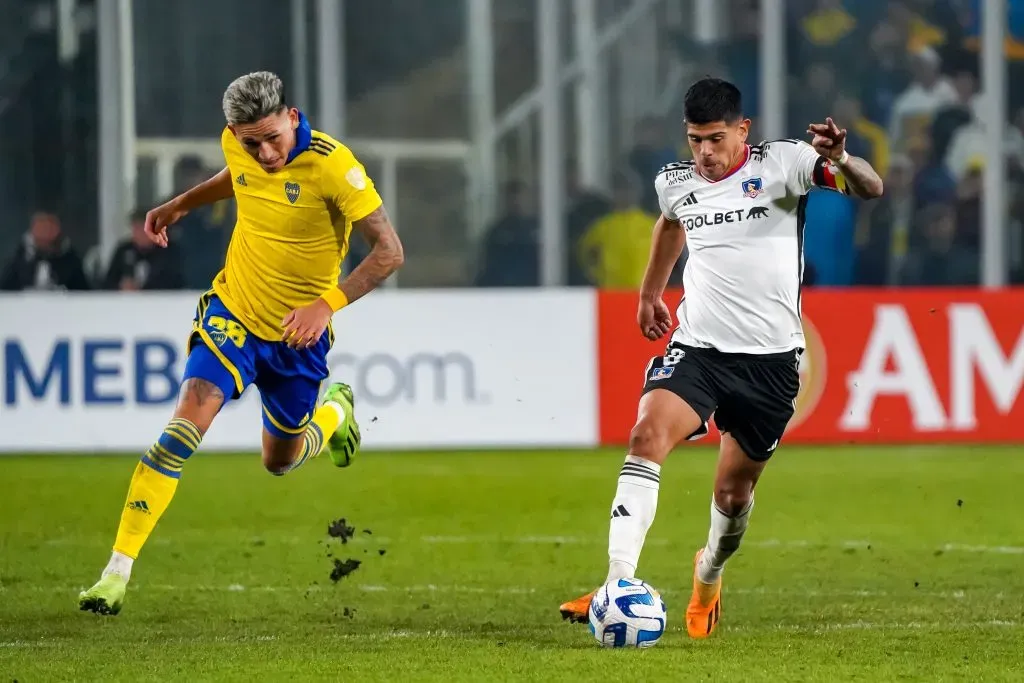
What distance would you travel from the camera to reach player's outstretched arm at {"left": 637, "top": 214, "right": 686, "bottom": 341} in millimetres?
7500

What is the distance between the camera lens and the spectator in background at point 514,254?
669 inches

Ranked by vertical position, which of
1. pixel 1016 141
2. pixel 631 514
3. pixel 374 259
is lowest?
pixel 631 514

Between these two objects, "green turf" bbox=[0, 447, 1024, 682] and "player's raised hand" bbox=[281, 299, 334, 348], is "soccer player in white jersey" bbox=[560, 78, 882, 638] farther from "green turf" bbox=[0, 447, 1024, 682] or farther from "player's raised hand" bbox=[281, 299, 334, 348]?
"player's raised hand" bbox=[281, 299, 334, 348]

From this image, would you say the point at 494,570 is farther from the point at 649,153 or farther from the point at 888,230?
the point at 888,230

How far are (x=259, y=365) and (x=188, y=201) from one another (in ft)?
2.64

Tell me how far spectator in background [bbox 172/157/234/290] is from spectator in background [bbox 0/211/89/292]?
3.11ft

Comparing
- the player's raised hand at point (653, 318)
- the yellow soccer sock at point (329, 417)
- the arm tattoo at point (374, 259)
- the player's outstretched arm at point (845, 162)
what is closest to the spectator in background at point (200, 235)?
the yellow soccer sock at point (329, 417)

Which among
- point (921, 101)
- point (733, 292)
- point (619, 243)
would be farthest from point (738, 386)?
point (921, 101)

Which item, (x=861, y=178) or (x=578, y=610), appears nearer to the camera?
(x=861, y=178)

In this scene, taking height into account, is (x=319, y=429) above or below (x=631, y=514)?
below

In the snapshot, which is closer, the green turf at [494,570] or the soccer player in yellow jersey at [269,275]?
the green turf at [494,570]

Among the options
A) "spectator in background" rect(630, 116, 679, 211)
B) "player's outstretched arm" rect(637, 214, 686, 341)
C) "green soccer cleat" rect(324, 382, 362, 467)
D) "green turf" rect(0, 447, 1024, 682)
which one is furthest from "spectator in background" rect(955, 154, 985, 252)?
"player's outstretched arm" rect(637, 214, 686, 341)

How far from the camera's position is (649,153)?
17.3 metres

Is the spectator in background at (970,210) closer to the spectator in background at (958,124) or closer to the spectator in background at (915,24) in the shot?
the spectator in background at (958,124)
